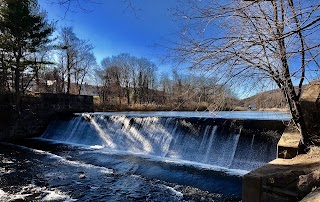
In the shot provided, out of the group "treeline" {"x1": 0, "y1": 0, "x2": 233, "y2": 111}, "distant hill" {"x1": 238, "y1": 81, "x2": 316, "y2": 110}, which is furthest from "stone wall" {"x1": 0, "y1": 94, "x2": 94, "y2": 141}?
"distant hill" {"x1": 238, "y1": 81, "x2": 316, "y2": 110}

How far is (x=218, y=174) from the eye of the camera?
5871 millimetres

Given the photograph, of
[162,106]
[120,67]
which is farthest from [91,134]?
[120,67]

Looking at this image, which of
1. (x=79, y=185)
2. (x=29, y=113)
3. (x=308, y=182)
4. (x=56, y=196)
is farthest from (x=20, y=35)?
(x=308, y=182)

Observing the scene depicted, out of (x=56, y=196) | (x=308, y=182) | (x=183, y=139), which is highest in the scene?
(x=308, y=182)

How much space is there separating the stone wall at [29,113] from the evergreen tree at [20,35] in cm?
55

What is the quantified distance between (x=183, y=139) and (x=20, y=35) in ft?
33.4

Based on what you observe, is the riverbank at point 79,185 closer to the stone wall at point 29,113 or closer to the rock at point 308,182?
the rock at point 308,182

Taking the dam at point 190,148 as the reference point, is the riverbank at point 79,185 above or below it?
below

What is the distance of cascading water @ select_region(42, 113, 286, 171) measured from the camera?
6410 millimetres

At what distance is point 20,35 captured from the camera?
12938 mm

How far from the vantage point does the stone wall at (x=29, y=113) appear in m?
12.2

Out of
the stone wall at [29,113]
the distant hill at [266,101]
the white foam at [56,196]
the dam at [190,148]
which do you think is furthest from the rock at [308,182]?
the stone wall at [29,113]

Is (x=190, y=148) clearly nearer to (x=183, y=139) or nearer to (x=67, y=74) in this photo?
(x=183, y=139)

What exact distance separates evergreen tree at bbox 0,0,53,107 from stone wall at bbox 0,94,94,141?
1.81 ft
